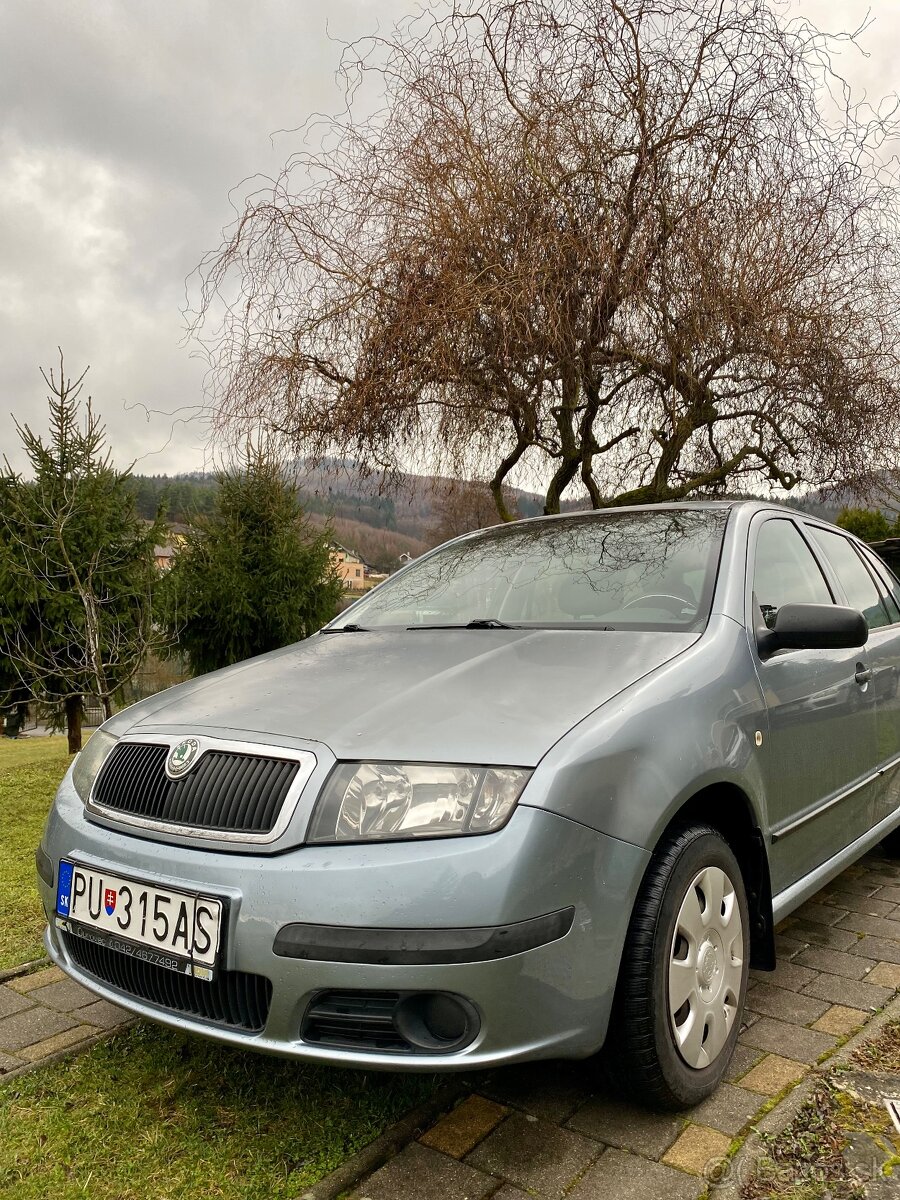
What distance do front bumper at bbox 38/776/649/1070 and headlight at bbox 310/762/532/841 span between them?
0.03 meters

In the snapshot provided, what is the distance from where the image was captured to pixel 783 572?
316 centimetres

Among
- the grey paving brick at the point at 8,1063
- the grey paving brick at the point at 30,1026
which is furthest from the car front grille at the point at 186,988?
the grey paving brick at the point at 30,1026

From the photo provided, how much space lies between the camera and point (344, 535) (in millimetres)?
9430

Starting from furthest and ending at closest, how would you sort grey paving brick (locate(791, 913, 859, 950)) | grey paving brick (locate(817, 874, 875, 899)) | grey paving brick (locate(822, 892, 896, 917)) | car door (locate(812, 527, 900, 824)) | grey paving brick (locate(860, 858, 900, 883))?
grey paving brick (locate(860, 858, 900, 883)), grey paving brick (locate(817, 874, 875, 899)), grey paving brick (locate(822, 892, 896, 917)), car door (locate(812, 527, 900, 824)), grey paving brick (locate(791, 913, 859, 950))

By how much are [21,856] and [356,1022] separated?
3.63 meters

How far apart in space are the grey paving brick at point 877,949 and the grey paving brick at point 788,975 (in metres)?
0.24

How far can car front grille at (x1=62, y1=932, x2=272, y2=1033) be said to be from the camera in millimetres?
1850

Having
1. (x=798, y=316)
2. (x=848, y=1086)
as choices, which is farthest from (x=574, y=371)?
(x=848, y=1086)

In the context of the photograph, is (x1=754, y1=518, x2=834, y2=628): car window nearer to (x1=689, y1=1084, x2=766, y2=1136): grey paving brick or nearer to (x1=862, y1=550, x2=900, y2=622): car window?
(x1=862, y1=550, x2=900, y2=622): car window

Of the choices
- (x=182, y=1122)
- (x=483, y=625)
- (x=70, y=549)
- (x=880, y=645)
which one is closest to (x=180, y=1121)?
(x=182, y=1122)

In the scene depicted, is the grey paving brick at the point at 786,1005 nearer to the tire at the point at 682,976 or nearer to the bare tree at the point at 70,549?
the tire at the point at 682,976

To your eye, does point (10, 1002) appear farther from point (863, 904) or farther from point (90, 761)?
point (863, 904)

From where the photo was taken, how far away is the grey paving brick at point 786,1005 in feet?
8.73

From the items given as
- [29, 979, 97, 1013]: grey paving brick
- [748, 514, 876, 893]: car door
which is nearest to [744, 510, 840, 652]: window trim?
[748, 514, 876, 893]: car door
